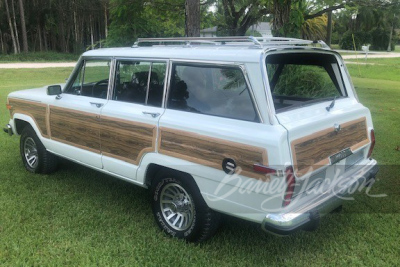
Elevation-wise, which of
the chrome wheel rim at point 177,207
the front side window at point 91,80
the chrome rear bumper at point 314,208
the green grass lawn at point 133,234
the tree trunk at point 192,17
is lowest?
the green grass lawn at point 133,234

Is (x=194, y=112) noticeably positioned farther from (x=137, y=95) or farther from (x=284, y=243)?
(x=284, y=243)

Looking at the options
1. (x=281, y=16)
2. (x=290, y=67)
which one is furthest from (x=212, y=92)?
(x=281, y=16)

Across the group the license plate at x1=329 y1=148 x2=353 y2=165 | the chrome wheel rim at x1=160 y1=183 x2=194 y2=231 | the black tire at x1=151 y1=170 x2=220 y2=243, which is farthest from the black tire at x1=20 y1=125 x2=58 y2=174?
the license plate at x1=329 y1=148 x2=353 y2=165

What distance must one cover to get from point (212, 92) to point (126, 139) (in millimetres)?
1044

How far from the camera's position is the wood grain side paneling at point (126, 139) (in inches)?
143

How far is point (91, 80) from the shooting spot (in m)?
4.59

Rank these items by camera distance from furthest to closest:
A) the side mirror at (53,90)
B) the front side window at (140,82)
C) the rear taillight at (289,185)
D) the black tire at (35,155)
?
the black tire at (35,155)
the side mirror at (53,90)
the front side window at (140,82)
the rear taillight at (289,185)

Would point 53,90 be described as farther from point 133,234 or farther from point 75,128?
point 133,234

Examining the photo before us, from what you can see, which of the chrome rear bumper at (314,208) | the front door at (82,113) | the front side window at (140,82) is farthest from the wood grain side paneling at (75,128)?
the chrome rear bumper at (314,208)

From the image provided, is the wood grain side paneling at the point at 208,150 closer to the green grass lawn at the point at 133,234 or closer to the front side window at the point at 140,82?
the front side window at the point at 140,82

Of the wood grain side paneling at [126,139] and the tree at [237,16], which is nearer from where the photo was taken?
the wood grain side paneling at [126,139]

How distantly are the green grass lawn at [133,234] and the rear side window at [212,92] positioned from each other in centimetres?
125

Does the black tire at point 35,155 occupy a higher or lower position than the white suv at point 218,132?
lower

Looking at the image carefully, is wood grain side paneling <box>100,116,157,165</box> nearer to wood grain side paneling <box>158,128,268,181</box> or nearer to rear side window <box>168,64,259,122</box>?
wood grain side paneling <box>158,128,268,181</box>
